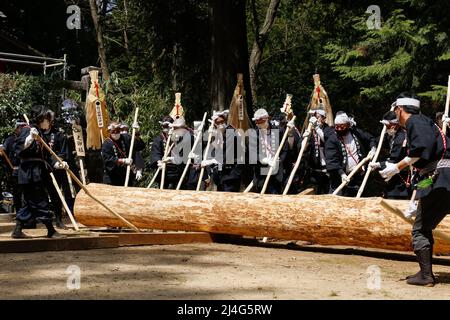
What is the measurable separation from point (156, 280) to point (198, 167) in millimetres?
6627

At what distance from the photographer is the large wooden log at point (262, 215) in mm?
9727

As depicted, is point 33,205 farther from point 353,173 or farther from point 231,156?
point 353,173

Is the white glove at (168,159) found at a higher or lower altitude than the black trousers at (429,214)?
higher

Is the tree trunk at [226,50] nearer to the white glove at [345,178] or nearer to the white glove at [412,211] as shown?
the white glove at [345,178]

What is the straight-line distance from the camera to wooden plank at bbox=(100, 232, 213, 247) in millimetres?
11070

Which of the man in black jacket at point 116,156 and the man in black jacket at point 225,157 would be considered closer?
the man in black jacket at point 225,157

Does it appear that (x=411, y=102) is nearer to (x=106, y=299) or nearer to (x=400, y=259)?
(x=400, y=259)

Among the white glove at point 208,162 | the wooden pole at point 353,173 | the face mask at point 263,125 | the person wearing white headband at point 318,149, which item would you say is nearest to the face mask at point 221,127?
the white glove at point 208,162

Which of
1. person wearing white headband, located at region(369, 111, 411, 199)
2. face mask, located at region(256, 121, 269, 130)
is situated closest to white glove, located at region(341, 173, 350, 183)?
person wearing white headband, located at region(369, 111, 411, 199)

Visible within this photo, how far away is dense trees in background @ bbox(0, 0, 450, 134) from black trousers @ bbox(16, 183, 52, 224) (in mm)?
5743

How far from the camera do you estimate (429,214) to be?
8.03 meters

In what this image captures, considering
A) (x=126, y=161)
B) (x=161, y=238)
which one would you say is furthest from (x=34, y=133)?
(x=126, y=161)

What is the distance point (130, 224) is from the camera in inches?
463

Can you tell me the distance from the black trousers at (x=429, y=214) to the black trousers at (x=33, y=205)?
17.5 ft
